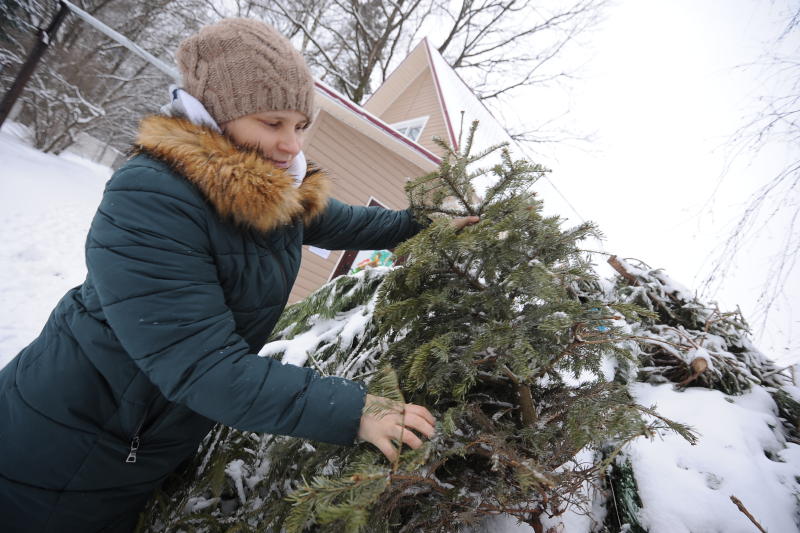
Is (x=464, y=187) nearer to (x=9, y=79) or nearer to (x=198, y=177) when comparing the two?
(x=198, y=177)

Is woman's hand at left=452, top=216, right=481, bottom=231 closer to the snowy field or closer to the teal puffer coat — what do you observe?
the teal puffer coat

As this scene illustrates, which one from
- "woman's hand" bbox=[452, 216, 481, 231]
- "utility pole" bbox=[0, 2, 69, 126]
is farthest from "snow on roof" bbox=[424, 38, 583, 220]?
"utility pole" bbox=[0, 2, 69, 126]

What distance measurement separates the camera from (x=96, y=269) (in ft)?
3.10

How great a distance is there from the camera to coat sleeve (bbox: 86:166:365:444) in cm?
90

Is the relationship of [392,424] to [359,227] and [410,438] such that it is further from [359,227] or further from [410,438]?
[359,227]

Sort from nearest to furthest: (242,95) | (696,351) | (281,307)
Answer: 1. (242,95)
2. (281,307)
3. (696,351)

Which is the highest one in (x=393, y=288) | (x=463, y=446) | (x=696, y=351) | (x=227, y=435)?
(x=696, y=351)

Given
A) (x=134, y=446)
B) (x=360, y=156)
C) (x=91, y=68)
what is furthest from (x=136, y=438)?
(x=91, y=68)

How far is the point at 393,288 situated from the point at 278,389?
566 mm

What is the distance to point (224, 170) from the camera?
1.08 metres

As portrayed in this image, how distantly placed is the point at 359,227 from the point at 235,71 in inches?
35.0

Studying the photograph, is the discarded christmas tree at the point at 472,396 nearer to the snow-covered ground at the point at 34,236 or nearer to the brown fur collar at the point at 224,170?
the brown fur collar at the point at 224,170

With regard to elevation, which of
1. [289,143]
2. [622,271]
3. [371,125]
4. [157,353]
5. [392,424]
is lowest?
[157,353]

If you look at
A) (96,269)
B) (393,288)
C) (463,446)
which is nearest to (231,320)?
(96,269)
